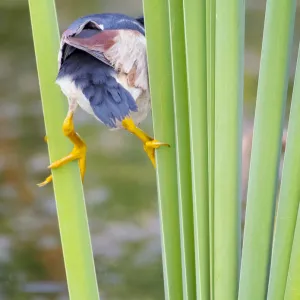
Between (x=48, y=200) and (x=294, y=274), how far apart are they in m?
0.77

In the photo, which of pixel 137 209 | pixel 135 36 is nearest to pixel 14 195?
pixel 137 209

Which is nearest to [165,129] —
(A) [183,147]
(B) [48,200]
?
(A) [183,147]

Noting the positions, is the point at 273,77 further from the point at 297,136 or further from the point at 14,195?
the point at 14,195

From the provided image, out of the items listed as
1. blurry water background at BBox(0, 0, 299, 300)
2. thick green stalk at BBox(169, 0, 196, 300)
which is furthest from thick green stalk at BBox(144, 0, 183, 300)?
blurry water background at BBox(0, 0, 299, 300)

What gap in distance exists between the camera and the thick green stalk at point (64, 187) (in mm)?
258

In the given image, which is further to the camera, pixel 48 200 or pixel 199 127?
pixel 48 200

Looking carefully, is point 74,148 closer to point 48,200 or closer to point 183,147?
point 183,147

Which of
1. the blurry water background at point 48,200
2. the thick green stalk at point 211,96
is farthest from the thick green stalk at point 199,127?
the blurry water background at point 48,200

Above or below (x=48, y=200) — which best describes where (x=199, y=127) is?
above

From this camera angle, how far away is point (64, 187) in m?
0.26

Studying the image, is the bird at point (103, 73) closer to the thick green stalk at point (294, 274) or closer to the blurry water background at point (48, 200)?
the thick green stalk at point (294, 274)

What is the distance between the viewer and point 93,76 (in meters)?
0.30

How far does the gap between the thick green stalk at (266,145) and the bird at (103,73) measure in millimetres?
63

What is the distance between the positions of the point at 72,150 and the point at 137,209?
0.69 metres
